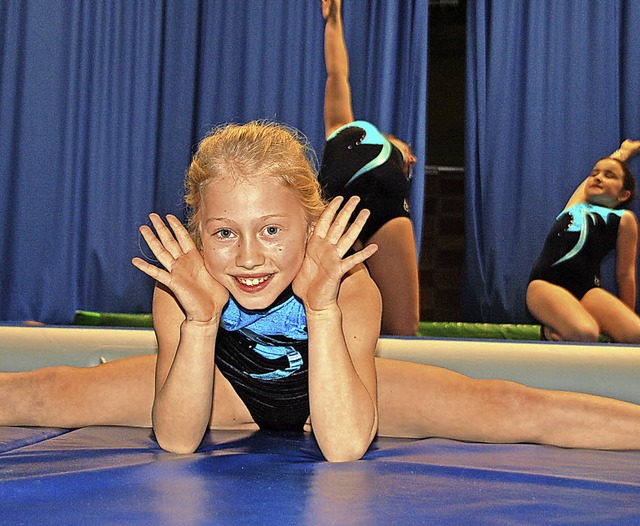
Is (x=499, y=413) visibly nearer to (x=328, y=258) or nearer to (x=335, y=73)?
(x=328, y=258)

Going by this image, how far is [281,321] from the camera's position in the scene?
1.33m

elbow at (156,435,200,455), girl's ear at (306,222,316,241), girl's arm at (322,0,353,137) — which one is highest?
girl's arm at (322,0,353,137)

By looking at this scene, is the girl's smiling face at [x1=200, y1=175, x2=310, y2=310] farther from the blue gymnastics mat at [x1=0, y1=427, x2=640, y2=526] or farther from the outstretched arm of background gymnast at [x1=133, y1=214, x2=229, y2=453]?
the blue gymnastics mat at [x1=0, y1=427, x2=640, y2=526]

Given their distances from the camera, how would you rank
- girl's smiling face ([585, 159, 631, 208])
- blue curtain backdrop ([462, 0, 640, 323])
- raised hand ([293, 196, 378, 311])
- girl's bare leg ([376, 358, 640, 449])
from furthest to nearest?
blue curtain backdrop ([462, 0, 640, 323]), girl's smiling face ([585, 159, 631, 208]), girl's bare leg ([376, 358, 640, 449]), raised hand ([293, 196, 378, 311])

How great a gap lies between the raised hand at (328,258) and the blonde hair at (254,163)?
0.09m

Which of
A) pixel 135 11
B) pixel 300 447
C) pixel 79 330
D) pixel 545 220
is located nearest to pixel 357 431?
pixel 300 447

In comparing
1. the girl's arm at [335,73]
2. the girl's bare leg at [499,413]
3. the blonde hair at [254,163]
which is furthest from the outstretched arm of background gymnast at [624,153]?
the blonde hair at [254,163]

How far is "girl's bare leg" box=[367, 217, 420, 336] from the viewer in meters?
2.98

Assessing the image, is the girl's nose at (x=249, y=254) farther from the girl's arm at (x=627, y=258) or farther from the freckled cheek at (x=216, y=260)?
the girl's arm at (x=627, y=258)

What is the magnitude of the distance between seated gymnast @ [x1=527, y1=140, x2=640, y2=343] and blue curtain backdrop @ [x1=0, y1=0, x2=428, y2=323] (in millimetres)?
1026

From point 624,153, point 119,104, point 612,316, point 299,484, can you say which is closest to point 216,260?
point 299,484

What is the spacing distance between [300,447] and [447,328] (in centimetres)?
→ 222

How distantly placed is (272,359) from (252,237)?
0.96 ft

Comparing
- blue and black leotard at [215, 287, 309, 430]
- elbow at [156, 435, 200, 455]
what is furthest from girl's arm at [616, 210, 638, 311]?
elbow at [156, 435, 200, 455]
